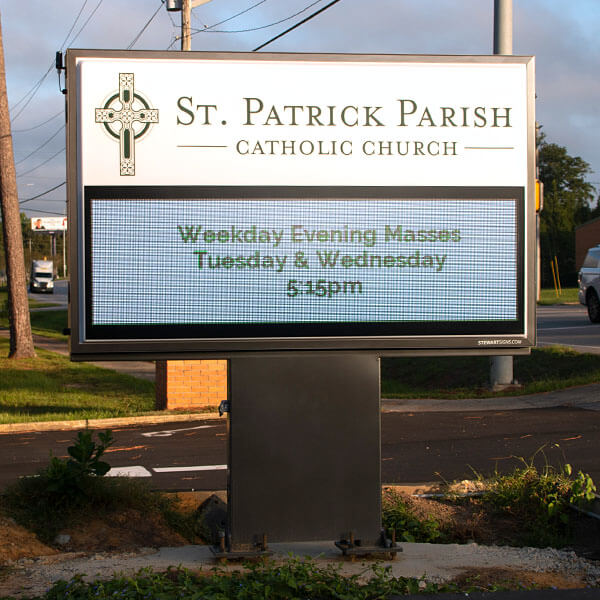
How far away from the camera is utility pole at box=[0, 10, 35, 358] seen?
2128 cm

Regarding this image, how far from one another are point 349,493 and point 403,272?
55.3 inches

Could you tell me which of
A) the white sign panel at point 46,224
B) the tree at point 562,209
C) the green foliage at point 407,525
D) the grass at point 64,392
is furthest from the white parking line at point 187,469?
the white sign panel at point 46,224

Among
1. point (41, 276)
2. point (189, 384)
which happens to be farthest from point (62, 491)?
point (41, 276)

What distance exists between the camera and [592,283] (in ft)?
72.0

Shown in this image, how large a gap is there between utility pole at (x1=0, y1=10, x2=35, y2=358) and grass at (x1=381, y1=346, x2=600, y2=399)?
9623mm

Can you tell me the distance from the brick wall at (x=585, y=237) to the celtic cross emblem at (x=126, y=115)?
198 feet

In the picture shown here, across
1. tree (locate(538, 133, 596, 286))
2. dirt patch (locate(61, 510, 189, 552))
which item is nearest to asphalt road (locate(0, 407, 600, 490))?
dirt patch (locate(61, 510, 189, 552))

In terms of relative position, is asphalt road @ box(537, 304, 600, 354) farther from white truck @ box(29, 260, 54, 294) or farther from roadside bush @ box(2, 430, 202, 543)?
white truck @ box(29, 260, 54, 294)

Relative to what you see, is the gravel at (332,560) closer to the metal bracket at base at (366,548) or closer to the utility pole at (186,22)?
the metal bracket at base at (366,548)

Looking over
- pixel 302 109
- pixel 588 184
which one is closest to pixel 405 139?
pixel 302 109

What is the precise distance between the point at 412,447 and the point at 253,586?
5.60 m

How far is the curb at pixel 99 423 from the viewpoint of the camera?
11.6 meters

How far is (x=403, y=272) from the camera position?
5348 mm

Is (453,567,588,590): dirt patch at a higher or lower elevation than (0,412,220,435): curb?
higher
